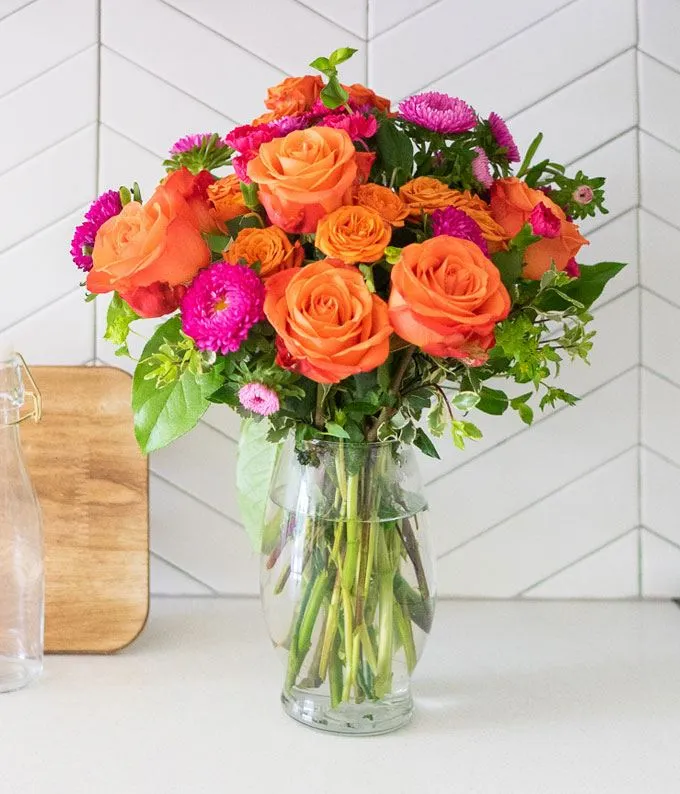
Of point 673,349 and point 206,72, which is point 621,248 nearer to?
point 673,349

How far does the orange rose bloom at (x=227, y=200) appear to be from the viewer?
A: 82 cm

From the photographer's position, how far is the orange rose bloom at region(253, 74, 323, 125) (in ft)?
2.71

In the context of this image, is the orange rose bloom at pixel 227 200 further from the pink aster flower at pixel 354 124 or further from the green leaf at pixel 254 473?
the green leaf at pixel 254 473

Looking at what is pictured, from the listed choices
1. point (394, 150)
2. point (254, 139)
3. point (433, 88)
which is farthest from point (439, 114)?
point (433, 88)

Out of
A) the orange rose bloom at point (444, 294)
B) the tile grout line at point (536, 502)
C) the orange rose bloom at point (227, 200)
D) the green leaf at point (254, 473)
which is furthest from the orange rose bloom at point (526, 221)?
the tile grout line at point (536, 502)

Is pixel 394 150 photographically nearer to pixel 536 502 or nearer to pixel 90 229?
pixel 90 229

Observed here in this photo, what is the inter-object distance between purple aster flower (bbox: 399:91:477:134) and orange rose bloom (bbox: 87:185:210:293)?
0.20 meters

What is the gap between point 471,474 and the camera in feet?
3.92

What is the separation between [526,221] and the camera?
0.81 meters

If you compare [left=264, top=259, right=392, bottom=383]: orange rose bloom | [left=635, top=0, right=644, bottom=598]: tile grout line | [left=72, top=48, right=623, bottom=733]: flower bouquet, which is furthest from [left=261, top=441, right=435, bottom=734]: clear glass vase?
[left=635, top=0, right=644, bottom=598]: tile grout line

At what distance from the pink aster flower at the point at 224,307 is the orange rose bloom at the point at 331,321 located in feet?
0.04

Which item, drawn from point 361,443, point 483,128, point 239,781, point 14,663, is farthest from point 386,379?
point 14,663

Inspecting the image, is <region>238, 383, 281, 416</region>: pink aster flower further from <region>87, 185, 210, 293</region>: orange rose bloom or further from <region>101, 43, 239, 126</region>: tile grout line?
<region>101, 43, 239, 126</region>: tile grout line

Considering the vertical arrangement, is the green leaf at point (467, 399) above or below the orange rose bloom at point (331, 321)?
below
